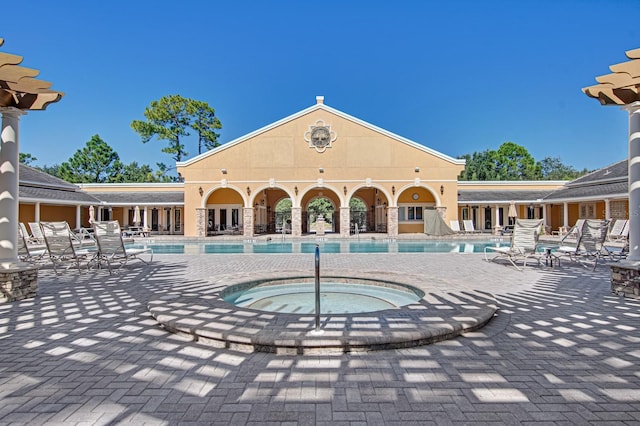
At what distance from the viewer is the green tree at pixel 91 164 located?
39.2 m

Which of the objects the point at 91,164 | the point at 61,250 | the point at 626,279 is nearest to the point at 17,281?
the point at 61,250

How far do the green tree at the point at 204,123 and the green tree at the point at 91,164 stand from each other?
1212 centimetres

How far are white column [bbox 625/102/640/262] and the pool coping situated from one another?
2971mm

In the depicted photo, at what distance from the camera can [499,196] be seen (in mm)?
25156

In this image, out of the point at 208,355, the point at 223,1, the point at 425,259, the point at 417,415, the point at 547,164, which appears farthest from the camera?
the point at 547,164

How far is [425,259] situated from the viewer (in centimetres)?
1024

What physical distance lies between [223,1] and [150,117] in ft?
84.8

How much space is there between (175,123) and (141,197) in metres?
14.6

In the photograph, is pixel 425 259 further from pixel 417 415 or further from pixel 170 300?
pixel 417 415

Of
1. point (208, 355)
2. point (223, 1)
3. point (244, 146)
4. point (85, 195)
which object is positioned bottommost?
point (208, 355)

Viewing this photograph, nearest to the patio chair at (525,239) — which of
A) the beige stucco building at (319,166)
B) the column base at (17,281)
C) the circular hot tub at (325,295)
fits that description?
the circular hot tub at (325,295)

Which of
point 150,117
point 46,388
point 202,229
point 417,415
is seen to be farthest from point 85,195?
point 417,415

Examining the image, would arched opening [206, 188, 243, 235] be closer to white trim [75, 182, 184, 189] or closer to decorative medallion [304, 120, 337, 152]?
white trim [75, 182, 184, 189]

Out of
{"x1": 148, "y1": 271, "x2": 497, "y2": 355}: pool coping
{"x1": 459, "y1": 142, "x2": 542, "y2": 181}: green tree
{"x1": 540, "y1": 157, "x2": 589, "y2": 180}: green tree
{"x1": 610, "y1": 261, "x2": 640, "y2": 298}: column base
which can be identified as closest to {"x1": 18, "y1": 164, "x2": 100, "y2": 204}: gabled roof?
{"x1": 148, "y1": 271, "x2": 497, "y2": 355}: pool coping
